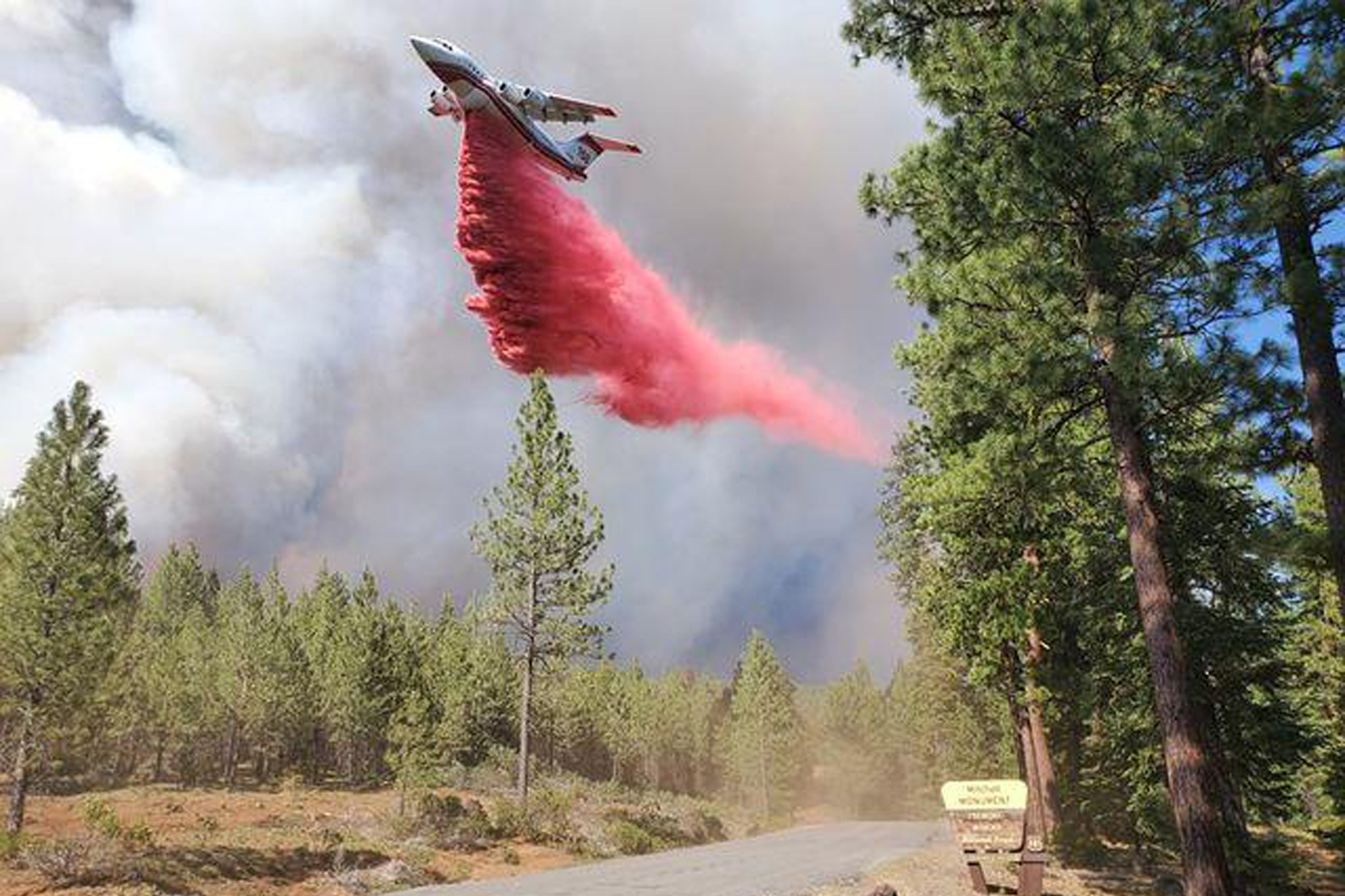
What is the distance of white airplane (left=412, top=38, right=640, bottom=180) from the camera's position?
2464 cm

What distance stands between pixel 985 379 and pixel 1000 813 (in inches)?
271

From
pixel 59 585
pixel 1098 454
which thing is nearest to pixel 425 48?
pixel 59 585

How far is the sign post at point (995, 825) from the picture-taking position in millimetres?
12867

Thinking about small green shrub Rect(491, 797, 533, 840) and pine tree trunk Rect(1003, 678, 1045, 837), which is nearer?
pine tree trunk Rect(1003, 678, 1045, 837)

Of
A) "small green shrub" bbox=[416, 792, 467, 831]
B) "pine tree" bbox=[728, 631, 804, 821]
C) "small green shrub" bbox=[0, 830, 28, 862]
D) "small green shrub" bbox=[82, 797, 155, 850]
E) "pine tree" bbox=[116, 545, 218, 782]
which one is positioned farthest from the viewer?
"pine tree" bbox=[728, 631, 804, 821]

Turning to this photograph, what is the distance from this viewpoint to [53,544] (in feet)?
76.9

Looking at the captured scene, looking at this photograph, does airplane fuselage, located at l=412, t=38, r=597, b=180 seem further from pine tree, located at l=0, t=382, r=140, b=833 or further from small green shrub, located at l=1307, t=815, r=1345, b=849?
small green shrub, located at l=1307, t=815, r=1345, b=849

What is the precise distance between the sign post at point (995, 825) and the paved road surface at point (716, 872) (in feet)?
13.3

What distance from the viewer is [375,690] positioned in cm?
5569

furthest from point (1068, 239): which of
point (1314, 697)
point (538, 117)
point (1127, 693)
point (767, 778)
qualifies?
point (767, 778)

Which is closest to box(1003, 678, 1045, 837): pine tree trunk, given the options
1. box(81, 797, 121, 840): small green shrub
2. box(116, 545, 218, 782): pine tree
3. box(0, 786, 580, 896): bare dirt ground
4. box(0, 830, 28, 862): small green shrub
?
box(0, 786, 580, 896): bare dirt ground

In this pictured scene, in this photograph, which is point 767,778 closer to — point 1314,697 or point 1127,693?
point 1314,697

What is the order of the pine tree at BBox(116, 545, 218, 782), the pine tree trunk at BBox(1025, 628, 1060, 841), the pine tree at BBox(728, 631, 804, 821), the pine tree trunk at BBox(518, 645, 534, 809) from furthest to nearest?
the pine tree at BBox(728, 631, 804, 821)
the pine tree at BBox(116, 545, 218, 782)
the pine tree trunk at BBox(518, 645, 534, 809)
the pine tree trunk at BBox(1025, 628, 1060, 841)

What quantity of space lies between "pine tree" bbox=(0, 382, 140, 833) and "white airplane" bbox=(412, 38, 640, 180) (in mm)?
13832
